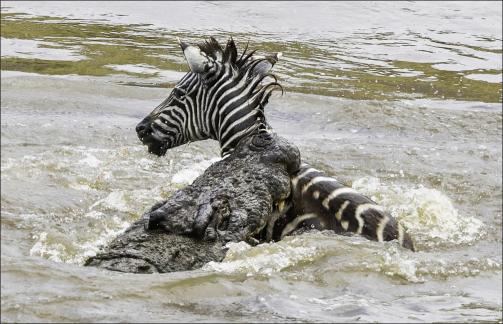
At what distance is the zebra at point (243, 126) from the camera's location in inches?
251

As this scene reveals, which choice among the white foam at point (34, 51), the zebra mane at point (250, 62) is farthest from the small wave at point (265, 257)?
the white foam at point (34, 51)

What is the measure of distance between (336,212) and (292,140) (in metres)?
3.63

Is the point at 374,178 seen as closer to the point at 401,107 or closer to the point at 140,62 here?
the point at 401,107

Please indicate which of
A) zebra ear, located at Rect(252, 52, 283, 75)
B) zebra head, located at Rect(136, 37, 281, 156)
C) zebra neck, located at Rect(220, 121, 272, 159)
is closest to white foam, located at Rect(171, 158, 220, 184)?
zebra head, located at Rect(136, 37, 281, 156)

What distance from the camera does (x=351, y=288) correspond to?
235 inches

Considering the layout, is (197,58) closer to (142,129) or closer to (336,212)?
(142,129)

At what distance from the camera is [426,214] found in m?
7.93

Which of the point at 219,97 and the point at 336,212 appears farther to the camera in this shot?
the point at 219,97

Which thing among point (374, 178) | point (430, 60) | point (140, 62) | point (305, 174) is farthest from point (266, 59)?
point (430, 60)

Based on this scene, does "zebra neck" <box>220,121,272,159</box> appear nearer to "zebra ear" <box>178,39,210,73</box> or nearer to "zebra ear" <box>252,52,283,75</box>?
"zebra ear" <box>252,52,283,75</box>

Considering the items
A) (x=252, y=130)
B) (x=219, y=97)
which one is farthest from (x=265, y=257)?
(x=219, y=97)

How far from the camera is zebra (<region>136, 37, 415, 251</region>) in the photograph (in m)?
6.36

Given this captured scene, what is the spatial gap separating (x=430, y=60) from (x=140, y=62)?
3838mm

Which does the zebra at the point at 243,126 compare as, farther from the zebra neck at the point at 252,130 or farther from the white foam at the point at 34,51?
the white foam at the point at 34,51
